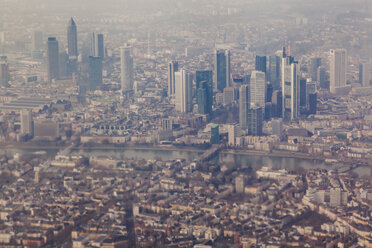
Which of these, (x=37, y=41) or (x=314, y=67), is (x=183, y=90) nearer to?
(x=37, y=41)

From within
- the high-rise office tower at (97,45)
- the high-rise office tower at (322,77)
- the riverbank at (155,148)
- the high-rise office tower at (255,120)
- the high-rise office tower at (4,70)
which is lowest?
the riverbank at (155,148)

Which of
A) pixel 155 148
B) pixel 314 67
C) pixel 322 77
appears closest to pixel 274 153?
pixel 155 148

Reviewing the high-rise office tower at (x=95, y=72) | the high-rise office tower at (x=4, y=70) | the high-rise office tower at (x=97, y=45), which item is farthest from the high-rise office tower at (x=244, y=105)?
the high-rise office tower at (x=4, y=70)

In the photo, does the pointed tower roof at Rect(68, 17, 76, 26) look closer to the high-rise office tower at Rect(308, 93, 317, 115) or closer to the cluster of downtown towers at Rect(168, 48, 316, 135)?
the cluster of downtown towers at Rect(168, 48, 316, 135)

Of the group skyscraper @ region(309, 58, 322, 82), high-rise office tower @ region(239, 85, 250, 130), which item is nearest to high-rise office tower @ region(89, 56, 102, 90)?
high-rise office tower @ region(239, 85, 250, 130)

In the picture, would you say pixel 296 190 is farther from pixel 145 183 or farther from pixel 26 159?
pixel 26 159

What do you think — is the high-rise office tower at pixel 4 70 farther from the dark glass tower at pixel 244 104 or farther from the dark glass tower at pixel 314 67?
the dark glass tower at pixel 314 67

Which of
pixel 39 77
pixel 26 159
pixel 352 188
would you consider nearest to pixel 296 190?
pixel 352 188
